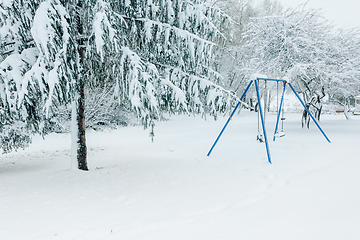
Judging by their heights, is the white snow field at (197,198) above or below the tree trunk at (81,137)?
below

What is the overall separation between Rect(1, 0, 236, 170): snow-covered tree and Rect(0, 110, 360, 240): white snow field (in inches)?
55.6

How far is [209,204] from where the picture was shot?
4270 mm

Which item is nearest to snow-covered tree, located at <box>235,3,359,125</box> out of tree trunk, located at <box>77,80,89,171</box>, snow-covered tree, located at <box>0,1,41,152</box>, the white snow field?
the white snow field

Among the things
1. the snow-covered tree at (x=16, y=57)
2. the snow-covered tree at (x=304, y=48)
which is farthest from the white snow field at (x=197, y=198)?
the snow-covered tree at (x=304, y=48)

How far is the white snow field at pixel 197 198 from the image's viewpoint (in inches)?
130

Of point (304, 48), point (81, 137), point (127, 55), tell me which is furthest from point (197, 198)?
point (304, 48)

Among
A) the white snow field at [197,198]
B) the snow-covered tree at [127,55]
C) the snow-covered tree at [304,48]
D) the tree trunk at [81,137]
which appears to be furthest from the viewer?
the snow-covered tree at [304,48]

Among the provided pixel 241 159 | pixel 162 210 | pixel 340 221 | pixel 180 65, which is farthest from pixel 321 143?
pixel 162 210

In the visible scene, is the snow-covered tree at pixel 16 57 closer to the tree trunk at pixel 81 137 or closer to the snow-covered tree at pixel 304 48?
the tree trunk at pixel 81 137

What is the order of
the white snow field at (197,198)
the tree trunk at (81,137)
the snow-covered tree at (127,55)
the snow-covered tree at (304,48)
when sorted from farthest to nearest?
the snow-covered tree at (304,48)
the tree trunk at (81,137)
the snow-covered tree at (127,55)
the white snow field at (197,198)

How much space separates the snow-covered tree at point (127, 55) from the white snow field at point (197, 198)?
1.41 m

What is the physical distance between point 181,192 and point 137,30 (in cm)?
358

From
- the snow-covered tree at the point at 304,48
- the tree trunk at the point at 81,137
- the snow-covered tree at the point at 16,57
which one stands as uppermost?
the snow-covered tree at the point at 304,48

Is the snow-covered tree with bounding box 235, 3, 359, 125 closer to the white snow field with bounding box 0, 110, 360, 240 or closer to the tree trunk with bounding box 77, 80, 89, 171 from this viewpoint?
the white snow field with bounding box 0, 110, 360, 240
